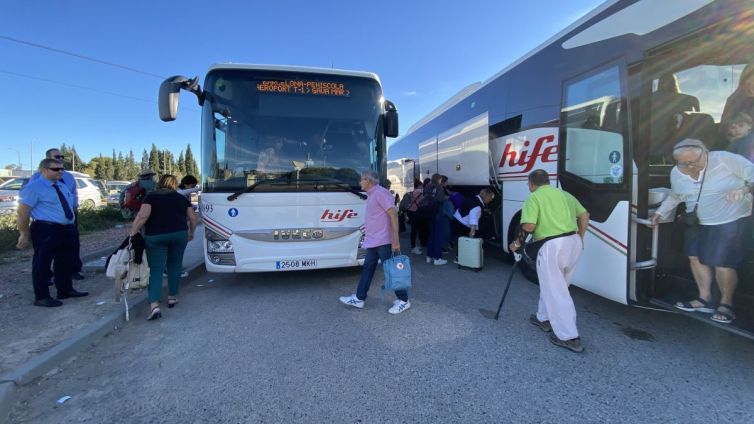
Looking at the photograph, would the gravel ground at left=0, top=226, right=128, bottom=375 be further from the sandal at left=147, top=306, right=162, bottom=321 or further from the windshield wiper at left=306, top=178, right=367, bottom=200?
the windshield wiper at left=306, top=178, right=367, bottom=200

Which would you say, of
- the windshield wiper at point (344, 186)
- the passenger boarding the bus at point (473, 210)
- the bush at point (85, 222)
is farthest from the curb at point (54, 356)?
the bush at point (85, 222)

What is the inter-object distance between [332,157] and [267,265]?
5.94 feet

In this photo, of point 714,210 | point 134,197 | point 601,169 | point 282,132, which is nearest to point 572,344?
point 714,210

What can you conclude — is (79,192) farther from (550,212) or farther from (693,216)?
(693,216)

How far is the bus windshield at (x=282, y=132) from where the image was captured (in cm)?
522

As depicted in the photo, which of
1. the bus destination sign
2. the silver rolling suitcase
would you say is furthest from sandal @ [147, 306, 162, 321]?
the silver rolling suitcase

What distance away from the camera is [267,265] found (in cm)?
523

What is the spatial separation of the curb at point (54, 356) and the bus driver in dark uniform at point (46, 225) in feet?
3.81

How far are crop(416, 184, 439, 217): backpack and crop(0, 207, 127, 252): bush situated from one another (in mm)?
9181

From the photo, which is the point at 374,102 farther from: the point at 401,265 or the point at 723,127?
the point at 723,127

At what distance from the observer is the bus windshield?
5223 millimetres

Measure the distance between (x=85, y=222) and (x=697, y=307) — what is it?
14698 mm

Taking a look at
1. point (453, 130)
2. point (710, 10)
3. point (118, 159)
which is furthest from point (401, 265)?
point (118, 159)

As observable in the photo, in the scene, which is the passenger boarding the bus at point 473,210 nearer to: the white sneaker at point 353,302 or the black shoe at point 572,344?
the white sneaker at point 353,302
